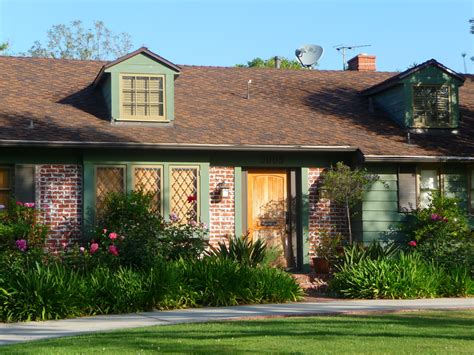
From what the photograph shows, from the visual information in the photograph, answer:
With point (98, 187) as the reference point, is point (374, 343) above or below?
below

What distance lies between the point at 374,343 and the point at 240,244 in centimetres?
711

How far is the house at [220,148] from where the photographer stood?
59.3 ft

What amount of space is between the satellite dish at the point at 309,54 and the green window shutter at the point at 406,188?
7295mm

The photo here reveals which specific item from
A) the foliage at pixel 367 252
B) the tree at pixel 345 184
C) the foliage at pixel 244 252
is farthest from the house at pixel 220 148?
the foliage at pixel 244 252

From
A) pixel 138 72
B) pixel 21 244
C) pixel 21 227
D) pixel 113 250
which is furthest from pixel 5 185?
pixel 138 72

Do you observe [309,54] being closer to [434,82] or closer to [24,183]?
[434,82]

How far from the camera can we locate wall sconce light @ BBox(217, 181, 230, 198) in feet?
61.9

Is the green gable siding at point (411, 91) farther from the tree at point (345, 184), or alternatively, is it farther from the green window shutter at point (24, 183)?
the green window shutter at point (24, 183)

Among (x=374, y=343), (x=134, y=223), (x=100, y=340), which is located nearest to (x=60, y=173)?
(x=134, y=223)

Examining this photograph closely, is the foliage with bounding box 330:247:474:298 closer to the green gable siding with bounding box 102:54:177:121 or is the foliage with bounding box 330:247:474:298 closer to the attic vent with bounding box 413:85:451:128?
the attic vent with bounding box 413:85:451:128

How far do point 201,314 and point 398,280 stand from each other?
409cm

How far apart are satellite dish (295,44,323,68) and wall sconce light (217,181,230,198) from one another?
26.6ft

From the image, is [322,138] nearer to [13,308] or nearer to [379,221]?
[379,221]

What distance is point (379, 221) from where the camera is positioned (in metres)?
19.2
